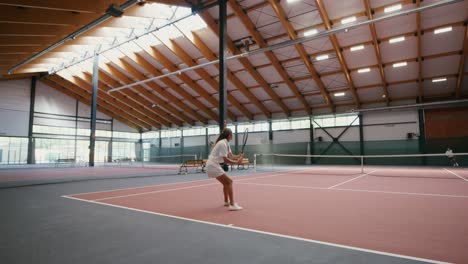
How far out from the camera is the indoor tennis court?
3.15 meters

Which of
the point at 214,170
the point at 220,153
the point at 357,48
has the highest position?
the point at 357,48

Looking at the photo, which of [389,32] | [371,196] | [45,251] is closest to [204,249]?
[45,251]

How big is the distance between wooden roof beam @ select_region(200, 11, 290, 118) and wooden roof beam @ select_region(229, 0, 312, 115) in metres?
1.90

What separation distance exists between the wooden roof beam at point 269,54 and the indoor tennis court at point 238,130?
180mm

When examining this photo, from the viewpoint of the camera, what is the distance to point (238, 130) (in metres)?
31.7

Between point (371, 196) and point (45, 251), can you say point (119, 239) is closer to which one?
point (45, 251)

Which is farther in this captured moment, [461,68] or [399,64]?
[399,64]

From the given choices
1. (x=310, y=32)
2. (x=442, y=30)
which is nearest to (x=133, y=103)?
(x=310, y=32)

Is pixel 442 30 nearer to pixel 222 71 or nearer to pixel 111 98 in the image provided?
pixel 222 71

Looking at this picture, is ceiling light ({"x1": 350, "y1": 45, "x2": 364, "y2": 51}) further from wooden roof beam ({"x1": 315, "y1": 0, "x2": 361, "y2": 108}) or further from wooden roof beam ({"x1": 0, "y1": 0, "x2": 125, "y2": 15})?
wooden roof beam ({"x1": 0, "y1": 0, "x2": 125, "y2": 15})

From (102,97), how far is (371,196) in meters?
34.0

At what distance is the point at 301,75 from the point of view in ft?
71.4

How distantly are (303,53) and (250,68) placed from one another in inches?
176

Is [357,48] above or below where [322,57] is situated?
above
